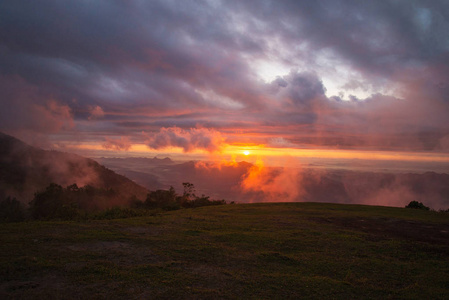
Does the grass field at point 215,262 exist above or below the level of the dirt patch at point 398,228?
above

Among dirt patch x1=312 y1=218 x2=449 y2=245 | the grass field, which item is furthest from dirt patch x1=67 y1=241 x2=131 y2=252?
dirt patch x1=312 y1=218 x2=449 y2=245

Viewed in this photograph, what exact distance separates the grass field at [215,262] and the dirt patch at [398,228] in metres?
0.19

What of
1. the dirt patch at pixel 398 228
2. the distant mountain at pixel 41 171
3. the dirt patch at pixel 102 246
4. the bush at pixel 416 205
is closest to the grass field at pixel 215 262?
the dirt patch at pixel 102 246

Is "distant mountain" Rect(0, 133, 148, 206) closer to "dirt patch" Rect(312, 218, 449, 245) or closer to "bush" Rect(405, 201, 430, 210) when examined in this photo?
"bush" Rect(405, 201, 430, 210)

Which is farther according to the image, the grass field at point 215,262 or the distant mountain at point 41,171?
the distant mountain at point 41,171

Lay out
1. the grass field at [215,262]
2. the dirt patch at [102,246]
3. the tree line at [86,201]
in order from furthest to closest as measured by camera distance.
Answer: the tree line at [86,201]
the dirt patch at [102,246]
the grass field at [215,262]

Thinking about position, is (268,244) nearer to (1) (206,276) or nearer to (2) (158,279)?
(1) (206,276)

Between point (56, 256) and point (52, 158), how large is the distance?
477 ft

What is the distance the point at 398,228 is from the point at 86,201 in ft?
129

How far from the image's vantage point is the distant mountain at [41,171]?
325 feet

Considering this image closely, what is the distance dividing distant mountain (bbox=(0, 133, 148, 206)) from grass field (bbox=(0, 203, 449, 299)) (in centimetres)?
8435

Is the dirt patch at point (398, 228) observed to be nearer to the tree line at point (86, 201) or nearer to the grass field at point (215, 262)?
the grass field at point (215, 262)

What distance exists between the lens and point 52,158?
13150cm

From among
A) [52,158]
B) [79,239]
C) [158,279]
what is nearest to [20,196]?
[52,158]
